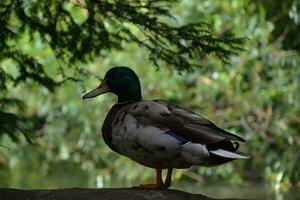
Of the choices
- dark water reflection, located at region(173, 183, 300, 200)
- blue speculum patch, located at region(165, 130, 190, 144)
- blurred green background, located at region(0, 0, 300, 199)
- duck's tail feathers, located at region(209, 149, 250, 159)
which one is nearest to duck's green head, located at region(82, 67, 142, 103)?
blue speculum patch, located at region(165, 130, 190, 144)

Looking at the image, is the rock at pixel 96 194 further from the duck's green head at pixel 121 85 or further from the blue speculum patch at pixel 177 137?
the duck's green head at pixel 121 85

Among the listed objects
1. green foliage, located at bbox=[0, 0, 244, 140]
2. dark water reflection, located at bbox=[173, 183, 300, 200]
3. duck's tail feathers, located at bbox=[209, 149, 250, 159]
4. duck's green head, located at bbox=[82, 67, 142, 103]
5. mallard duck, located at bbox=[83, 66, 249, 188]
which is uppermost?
green foliage, located at bbox=[0, 0, 244, 140]

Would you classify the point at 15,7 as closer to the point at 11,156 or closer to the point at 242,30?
the point at 242,30

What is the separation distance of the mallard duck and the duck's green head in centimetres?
21

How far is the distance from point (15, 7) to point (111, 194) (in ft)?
6.33

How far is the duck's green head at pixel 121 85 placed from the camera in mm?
3816

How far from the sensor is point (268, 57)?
9.33 m

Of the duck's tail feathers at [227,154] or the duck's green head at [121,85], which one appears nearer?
the duck's tail feathers at [227,154]

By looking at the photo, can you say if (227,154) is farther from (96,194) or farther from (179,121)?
(96,194)

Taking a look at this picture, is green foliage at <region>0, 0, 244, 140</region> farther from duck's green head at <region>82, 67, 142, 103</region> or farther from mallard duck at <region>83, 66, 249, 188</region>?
mallard duck at <region>83, 66, 249, 188</region>

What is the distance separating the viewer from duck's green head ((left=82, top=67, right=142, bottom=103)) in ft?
12.5

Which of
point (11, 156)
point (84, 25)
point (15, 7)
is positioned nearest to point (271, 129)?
point (11, 156)

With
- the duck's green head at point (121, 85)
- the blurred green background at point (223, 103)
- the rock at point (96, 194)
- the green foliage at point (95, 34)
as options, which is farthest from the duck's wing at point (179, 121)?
the blurred green background at point (223, 103)

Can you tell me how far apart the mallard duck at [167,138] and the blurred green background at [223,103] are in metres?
4.86
